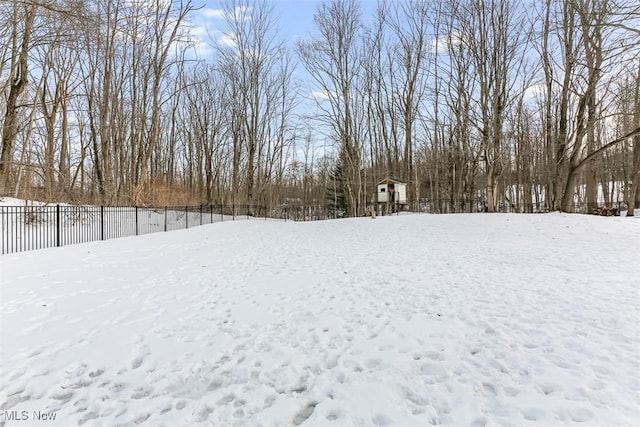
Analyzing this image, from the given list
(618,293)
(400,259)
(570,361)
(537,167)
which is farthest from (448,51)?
(570,361)

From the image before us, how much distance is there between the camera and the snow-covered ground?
7.77 feet

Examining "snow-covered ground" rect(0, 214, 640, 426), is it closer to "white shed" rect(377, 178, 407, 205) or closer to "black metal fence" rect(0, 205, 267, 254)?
"black metal fence" rect(0, 205, 267, 254)

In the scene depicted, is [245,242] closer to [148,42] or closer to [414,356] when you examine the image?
[414,356]

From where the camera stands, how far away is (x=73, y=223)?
11188 mm

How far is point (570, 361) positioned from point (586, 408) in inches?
27.8

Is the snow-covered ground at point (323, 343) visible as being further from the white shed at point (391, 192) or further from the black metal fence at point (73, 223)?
the white shed at point (391, 192)

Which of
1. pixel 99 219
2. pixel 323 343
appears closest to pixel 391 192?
pixel 99 219

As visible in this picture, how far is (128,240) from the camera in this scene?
35.9 feet

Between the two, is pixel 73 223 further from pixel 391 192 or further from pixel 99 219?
pixel 391 192

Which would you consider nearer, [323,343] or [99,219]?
[323,343]

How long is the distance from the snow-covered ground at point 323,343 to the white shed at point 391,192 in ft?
44.5

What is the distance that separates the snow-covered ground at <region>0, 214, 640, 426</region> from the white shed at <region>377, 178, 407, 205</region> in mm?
13571

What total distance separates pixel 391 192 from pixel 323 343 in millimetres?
18186

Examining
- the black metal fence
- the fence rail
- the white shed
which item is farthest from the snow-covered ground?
the white shed
